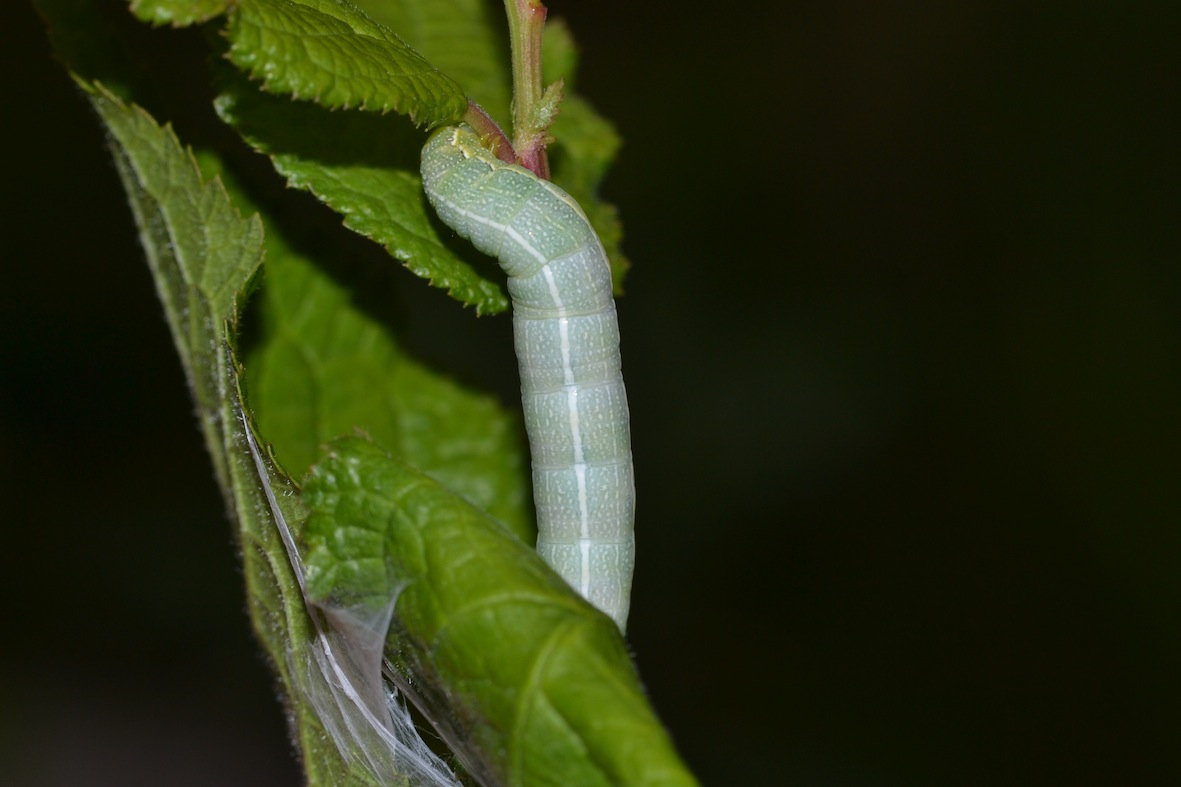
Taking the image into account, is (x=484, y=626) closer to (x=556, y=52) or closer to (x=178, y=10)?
(x=178, y=10)

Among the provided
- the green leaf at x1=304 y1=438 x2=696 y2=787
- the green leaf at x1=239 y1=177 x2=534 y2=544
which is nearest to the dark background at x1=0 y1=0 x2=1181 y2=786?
the green leaf at x1=239 y1=177 x2=534 y2=544

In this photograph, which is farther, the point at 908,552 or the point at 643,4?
the point at 643,4

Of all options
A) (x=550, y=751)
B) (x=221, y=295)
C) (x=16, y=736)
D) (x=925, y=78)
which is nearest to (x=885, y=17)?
(x=925, y=78)

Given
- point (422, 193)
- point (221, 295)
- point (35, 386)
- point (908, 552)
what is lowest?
point (908, 552)

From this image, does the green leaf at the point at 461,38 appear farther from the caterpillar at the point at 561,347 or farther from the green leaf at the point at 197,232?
the green leaf at the point at 197,232

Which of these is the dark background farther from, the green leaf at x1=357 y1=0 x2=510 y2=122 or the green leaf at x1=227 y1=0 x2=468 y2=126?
the green leaf at x1=227 y1=0 x2=468 y2=126

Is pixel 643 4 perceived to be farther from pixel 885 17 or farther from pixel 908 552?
pixel 908 552
